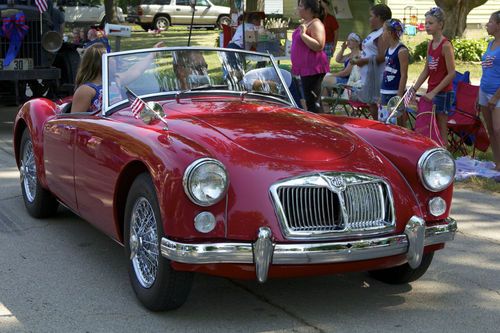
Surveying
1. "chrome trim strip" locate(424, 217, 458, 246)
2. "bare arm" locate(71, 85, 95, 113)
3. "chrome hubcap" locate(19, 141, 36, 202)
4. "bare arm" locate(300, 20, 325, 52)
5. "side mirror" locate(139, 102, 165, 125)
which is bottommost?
"chrome hubcap" locate(19, 141, 36, 202)

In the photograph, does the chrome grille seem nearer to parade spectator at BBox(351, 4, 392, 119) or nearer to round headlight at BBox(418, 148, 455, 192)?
round headlight at BBox(418, 148, 455, 192)

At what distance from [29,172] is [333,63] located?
13283 millimetres

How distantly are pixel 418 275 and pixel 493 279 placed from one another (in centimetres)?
60

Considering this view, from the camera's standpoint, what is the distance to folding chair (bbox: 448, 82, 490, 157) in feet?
29.3

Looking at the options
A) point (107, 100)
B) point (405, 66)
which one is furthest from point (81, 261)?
point (405, 66)

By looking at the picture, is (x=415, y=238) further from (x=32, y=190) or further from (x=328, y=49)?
(x=328, y=49)

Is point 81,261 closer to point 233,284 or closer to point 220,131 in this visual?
point 233,284

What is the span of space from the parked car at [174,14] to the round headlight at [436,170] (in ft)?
104

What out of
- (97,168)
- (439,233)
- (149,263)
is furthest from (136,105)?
(439,233)

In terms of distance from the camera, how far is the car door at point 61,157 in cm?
563

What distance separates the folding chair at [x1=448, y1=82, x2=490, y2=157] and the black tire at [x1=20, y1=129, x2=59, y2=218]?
4.62 m

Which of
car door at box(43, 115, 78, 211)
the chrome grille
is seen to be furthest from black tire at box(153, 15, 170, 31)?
the chrome grille

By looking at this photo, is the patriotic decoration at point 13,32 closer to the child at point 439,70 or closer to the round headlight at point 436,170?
the child at point 439,70

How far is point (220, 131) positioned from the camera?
4801 millimetres
